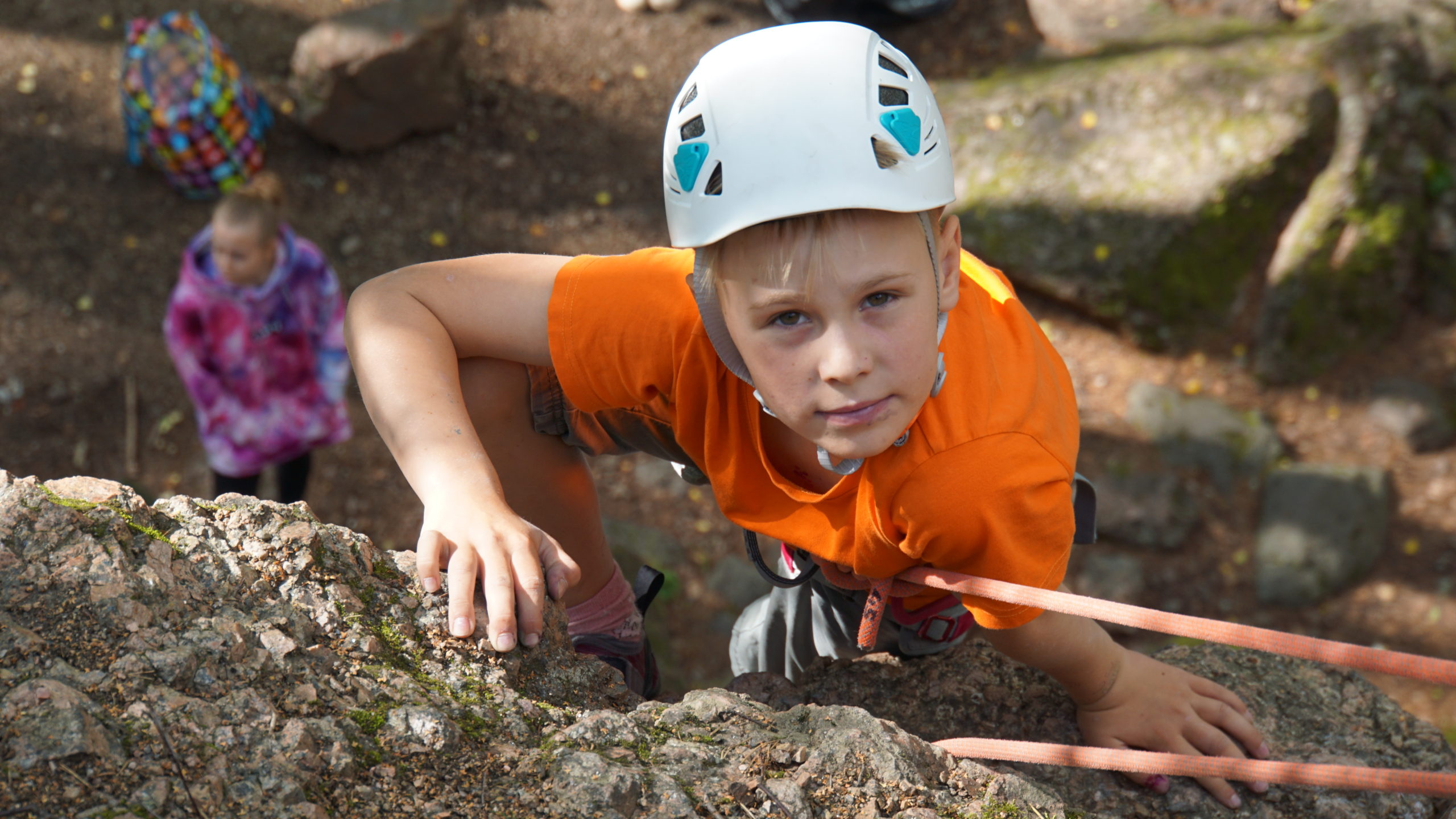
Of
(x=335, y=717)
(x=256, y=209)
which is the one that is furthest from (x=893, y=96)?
(x=256, y=209)

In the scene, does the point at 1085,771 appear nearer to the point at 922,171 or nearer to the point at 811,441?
the point at 811,441

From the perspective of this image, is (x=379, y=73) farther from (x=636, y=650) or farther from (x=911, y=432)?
(x=911, y=432)

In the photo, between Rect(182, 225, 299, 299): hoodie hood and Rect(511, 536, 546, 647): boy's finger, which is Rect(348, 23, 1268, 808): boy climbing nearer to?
Rect(511, 536, 546, 647): boy's finger

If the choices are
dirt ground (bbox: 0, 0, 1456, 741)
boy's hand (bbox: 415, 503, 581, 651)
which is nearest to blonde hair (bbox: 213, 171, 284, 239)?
dirt ground (bbox: 0, 0, 1456, 741)

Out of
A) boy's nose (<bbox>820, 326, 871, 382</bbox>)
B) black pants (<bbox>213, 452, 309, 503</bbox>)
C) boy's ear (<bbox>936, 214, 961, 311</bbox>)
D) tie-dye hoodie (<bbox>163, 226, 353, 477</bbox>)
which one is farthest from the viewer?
black pants (<bbox>213, 452, 309, 503</bbox>)

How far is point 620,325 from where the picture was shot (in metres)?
2.14

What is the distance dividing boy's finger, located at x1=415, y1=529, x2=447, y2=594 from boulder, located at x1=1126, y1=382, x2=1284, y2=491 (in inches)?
183

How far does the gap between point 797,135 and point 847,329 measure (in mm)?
347

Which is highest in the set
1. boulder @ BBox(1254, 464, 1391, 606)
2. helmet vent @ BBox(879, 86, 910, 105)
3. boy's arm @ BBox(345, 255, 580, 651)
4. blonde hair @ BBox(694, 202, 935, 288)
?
helmet vent @ BBox(879, 86, 910, 105)

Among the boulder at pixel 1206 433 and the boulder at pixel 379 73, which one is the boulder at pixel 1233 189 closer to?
the boulder at pixel 1206 433

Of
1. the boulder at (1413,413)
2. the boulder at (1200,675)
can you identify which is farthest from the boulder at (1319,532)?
the boulder at (1200,675)

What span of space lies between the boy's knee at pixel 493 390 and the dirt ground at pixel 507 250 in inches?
99.9

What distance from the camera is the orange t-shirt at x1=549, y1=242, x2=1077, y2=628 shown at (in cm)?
178

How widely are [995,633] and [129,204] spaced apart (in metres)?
6.15
